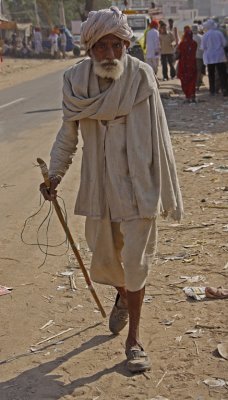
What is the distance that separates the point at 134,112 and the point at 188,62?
44.4 feet

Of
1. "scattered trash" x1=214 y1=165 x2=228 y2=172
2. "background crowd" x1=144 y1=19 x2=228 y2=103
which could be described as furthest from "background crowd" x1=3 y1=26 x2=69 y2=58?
"scattered trash" x1=214 y1=165 x2=228 y2=172

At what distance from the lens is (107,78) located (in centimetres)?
411

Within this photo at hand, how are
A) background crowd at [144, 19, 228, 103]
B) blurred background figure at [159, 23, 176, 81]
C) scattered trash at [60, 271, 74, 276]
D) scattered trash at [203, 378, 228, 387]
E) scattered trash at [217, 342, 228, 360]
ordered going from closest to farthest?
scattered trash at [203, 378, 228, 387], scattered trash at [217, 342, 228, 360], scattered trash at [60, 271, 74, 276], background crowd at [144, 19, 228, 103], blurred background figure at [159, 23, 176, 81]

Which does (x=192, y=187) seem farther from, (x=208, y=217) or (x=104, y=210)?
(x=104, y=210)

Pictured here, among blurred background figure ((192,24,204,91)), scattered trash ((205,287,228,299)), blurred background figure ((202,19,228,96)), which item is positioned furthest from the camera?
blurred background figure ((192,24,204,91))

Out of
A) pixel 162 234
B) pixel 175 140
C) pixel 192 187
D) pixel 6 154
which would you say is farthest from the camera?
pixel 175 140

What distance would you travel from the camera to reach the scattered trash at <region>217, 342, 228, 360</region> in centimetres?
430

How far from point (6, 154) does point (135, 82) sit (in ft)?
25.3

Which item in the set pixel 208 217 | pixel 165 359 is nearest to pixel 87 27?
pixel 165 359

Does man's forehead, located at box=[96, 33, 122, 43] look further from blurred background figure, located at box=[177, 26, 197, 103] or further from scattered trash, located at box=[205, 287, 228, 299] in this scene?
blurred background figure, located at box=[177, 26, 197, 103]

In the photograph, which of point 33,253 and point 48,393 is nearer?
point 48,393

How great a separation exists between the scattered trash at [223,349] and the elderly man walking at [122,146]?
0.45m

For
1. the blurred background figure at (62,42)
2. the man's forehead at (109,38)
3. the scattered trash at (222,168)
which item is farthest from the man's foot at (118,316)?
the blurred background figure at (62,42)

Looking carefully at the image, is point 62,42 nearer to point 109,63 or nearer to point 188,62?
point 188,62
